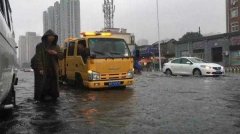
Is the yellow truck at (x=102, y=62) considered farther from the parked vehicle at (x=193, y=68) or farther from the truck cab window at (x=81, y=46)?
the parked vehicle at (x=193, y=68)

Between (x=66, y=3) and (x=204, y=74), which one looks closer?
(x=204, y=74)

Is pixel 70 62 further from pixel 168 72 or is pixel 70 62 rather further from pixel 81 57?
pixel 168 72

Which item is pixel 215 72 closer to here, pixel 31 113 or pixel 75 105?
pixel 75 105

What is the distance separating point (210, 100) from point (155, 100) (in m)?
1.42

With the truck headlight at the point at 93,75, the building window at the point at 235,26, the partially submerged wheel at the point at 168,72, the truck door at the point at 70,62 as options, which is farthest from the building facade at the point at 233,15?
the truck headlight at the point at 93,75

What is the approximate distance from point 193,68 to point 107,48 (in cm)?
1235

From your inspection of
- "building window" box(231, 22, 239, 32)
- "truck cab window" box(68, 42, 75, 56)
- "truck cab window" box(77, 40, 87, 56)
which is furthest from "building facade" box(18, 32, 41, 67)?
→ "building window" box(231, 22, 239, 32)

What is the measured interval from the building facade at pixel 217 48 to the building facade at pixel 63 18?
20.5 m

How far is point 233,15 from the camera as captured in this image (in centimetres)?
7444

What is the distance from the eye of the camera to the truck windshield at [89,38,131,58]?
50.6 feet

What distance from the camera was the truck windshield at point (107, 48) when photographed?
50.6 feet

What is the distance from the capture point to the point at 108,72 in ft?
50.6

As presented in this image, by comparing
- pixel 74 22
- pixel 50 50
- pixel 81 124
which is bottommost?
pixel 81 124

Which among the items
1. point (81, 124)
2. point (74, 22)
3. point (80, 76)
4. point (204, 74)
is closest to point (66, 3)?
point (74, 22)
